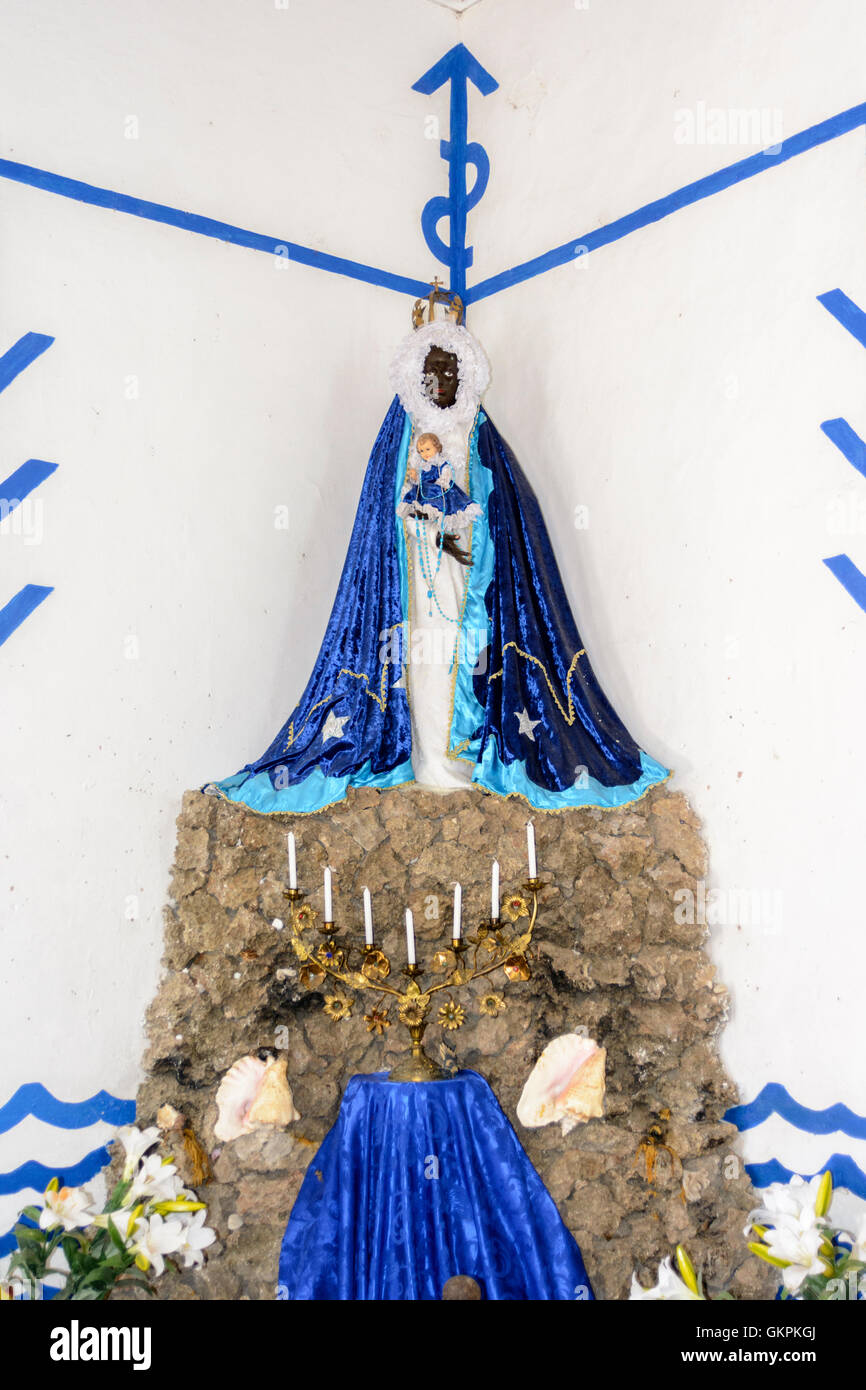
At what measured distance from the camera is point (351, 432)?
3.77 m

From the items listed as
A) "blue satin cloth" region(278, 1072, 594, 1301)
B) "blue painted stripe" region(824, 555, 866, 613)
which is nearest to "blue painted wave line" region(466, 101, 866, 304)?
"blue painted stripe" region(824, 555, 866, 613)

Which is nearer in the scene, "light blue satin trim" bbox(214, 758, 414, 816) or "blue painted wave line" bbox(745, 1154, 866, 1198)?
"blue painted wave line" bbox(745, 1154, 866, 1198)

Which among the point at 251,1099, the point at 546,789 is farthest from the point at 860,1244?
the point at 251,1099

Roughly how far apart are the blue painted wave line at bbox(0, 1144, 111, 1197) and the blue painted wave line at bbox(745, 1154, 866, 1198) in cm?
168

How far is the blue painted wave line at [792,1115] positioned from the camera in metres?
2.63

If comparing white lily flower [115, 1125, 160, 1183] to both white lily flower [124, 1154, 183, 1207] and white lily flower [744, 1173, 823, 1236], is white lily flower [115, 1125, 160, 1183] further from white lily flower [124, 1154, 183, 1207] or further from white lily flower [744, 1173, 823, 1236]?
white lily flower [744, 1173, 823, 1236]

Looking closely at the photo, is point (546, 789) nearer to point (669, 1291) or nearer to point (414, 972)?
point (414, 972)

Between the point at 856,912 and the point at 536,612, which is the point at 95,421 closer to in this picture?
the point at 536,612

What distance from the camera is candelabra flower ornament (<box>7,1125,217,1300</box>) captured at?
2.51m

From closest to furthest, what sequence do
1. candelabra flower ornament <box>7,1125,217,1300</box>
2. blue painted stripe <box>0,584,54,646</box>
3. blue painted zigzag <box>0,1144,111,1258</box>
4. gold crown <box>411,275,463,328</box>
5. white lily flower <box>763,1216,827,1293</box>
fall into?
white lily flower <box>763,1216,827,1293</box>, candelabra flower ornament <box>7,1125,217,1300</box>, blue painted zigzag <box>0,1144,111,1258</box>, blue painted stripe <box>0,584,54,646</box>, gold crown <box>411,275,463,328</box>

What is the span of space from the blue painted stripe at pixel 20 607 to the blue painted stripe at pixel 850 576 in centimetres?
204

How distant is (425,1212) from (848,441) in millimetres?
2095

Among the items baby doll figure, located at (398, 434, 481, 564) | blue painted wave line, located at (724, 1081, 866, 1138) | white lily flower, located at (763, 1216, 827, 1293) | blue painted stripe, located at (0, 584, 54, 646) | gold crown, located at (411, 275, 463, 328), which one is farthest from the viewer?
gold crown, located at (411, 275, 463, 328)

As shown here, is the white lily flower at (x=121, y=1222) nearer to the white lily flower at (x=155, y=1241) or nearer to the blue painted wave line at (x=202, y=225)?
the white lily flower at (x=155, y=1241)
